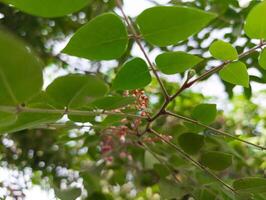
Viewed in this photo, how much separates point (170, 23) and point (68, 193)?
Result: 0.33 meters

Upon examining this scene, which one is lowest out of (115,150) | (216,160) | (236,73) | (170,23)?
(115,150)

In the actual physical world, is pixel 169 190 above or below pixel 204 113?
below

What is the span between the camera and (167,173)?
0.87m

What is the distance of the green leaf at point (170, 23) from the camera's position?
1.59 feet

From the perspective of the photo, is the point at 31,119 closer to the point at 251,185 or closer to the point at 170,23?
the point at 170,23

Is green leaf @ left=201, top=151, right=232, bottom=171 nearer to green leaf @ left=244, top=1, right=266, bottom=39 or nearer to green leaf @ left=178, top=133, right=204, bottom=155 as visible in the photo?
green leaf @ left=178, top=133, right=204, bottom=155

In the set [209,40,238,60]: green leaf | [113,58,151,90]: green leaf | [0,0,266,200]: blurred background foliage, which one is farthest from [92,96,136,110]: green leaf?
[0,0,266,200]: blurred background foliage

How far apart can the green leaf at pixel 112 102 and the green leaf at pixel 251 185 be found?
231 millimetres

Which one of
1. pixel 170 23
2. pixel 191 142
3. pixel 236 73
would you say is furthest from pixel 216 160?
pixel 170 23

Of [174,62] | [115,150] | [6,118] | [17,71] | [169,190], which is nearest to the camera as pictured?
[17,71]

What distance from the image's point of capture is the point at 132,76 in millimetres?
585

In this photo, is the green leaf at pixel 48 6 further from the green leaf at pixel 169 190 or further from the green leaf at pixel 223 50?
the green leaf at pixel 169 190

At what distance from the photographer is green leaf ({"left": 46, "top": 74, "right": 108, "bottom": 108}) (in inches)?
18.5

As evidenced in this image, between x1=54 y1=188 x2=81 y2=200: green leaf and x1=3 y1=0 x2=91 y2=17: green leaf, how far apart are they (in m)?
0.31
